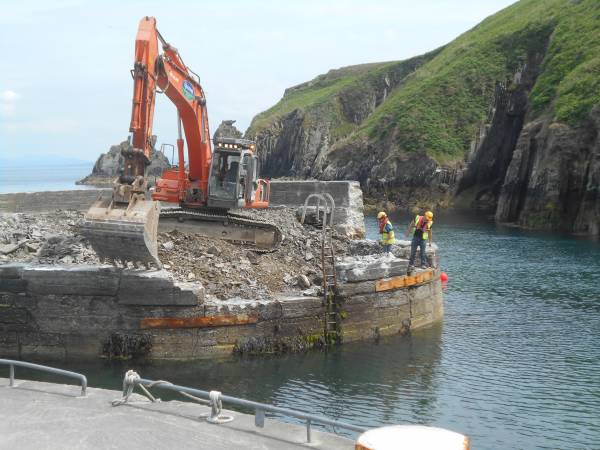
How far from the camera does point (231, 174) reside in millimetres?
21391

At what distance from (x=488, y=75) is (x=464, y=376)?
223 ft

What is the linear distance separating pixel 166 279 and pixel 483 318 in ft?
34.4

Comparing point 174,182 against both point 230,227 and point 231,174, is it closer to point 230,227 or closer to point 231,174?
point 231,174

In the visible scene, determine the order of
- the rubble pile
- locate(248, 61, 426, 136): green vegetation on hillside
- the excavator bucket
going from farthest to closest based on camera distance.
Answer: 1. locate(248, 61, 426, 136): green vegetation on hillside
2. the rubble pile
3. the excavator bucket

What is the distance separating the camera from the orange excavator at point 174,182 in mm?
14844

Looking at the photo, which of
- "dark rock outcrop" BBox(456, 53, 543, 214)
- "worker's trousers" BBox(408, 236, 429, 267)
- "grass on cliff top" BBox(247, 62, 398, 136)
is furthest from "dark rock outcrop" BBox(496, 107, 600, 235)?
"grass on cliff top" BBox(247, 62, 398, 136)

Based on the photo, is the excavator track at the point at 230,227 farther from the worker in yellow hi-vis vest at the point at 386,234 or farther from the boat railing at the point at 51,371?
the boat railing at the point at 51,371

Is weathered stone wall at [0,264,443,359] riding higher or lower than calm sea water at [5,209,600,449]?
higher

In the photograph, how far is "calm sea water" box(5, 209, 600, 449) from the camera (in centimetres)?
1317

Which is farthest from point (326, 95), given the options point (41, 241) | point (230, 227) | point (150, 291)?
point (150, 291)

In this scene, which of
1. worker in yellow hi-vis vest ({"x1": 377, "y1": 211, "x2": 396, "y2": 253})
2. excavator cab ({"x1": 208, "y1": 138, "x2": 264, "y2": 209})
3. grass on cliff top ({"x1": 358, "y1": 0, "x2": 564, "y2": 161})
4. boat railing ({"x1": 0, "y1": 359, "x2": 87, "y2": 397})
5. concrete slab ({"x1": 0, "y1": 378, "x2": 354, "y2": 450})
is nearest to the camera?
concrete slab ({"x1": 0, "y1": 378, "x2": 354, "y2": 450})

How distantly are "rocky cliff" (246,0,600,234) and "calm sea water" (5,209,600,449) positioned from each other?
26538 millimetres

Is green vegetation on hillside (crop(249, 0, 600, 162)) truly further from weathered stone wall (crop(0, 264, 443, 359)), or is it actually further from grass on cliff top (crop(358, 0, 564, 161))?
weathered stone wall (crop(0, 264, 443, 359))

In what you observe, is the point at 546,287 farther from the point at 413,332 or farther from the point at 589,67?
the point at 589,67
